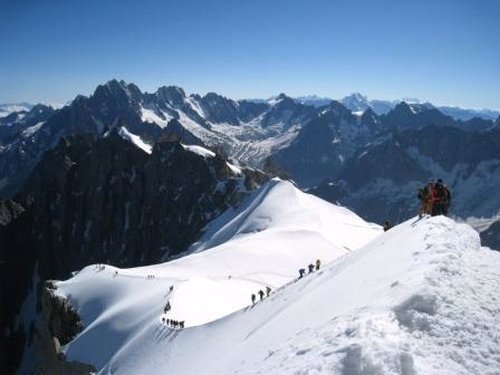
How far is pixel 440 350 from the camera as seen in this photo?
47.6 feet

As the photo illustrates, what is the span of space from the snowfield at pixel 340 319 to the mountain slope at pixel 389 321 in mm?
48

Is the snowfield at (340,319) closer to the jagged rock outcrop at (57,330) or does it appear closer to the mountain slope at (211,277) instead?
the mountain slope at (211,277)

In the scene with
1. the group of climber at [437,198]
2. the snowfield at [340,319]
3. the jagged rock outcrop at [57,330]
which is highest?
the group of climber at [437,198]

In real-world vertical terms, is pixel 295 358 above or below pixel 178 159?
below

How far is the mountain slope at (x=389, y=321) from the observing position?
14211mm

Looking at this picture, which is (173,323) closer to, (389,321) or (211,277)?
(211,277)

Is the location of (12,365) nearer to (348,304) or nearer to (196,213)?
(196,213)

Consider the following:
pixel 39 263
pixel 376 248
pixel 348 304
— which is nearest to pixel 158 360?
pixel 376 248

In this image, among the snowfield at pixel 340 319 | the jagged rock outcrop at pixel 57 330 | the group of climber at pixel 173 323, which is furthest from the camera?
the jagged rock outcrop at pixel 57 330

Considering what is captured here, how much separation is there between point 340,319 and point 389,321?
250 cm

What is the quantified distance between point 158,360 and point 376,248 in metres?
20.2

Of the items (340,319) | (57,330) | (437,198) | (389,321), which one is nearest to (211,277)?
(57,330)

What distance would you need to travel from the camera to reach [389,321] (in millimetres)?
15695

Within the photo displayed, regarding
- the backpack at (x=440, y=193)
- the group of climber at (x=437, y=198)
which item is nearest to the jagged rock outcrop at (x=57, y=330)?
the group of climber at (x=437, y=198)
